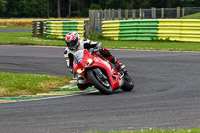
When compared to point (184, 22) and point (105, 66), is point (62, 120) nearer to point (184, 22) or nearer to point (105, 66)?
point (105, 66)

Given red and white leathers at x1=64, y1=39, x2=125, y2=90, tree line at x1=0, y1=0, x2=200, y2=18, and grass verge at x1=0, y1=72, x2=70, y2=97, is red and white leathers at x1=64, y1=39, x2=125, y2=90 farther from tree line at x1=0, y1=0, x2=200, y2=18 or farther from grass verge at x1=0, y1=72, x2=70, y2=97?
tree line at x1=0, y1=0, x2=200, y2=18

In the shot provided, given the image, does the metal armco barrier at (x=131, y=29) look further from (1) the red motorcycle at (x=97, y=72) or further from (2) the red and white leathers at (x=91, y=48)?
(1) the red motorcycle at (x=97, y=72)

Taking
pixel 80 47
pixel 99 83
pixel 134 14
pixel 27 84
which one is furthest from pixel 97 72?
pixel 134 14

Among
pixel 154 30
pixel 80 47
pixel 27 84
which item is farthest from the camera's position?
pixel 154 30

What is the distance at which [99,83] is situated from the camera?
34.6 ft

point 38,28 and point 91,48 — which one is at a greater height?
point 91,48

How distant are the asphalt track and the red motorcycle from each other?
0.22 m

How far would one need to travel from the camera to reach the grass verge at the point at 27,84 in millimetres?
11570

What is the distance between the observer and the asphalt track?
7340 mm

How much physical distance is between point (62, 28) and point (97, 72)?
20.5 meters

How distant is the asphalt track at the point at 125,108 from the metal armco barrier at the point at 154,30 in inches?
392

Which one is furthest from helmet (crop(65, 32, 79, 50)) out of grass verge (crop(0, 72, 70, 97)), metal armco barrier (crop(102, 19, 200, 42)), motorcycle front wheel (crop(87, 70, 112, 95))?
metal armco barrier (crop(102, 19, 200, 42))

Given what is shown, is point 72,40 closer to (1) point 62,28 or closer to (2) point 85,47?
(2) point 85,47

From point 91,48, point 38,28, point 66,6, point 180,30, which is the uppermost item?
point 91,48
